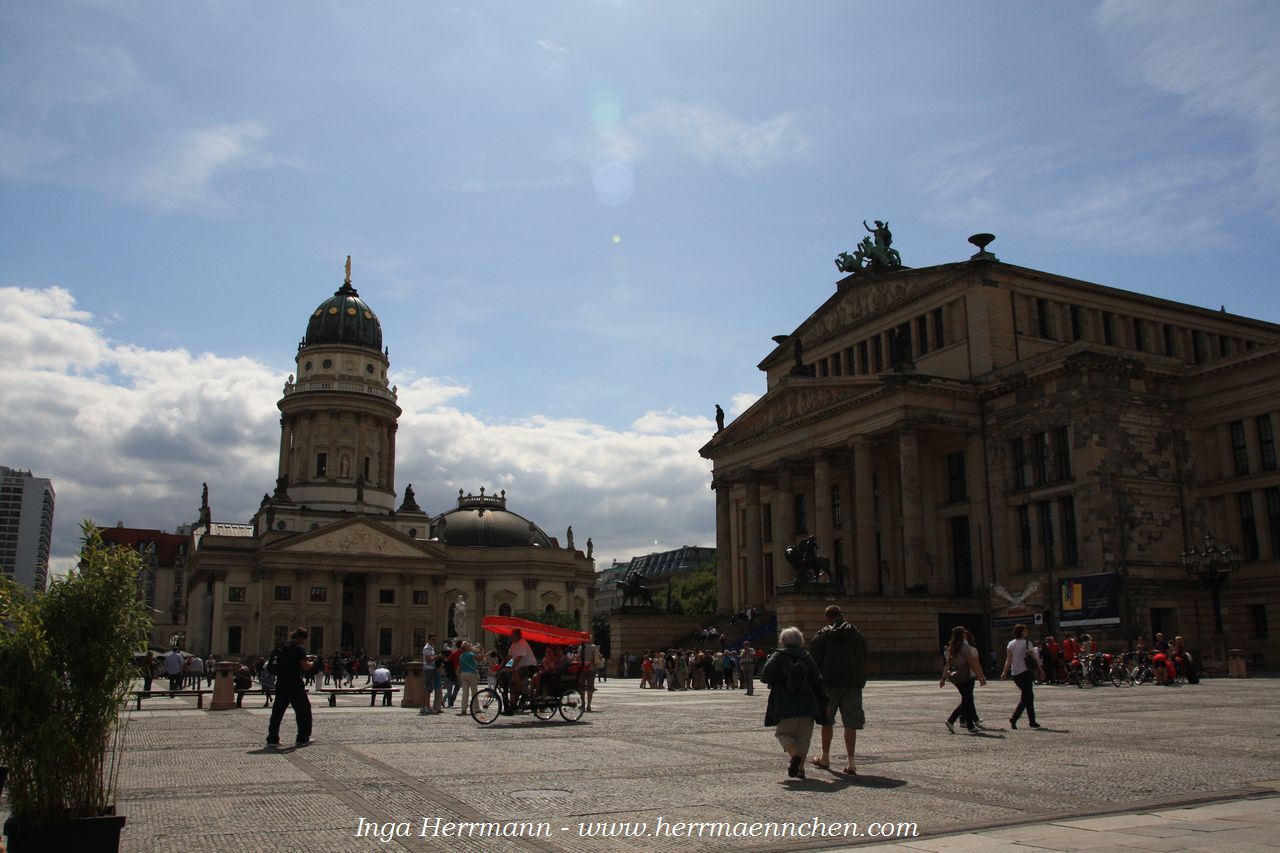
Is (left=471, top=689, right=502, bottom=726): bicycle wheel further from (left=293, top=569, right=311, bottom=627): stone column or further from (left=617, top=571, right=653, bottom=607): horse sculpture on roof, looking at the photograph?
(left=293, top=569, right=311, bottom=627): stone column

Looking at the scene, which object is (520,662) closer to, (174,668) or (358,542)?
(174,668)

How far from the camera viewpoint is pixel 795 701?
1232cm

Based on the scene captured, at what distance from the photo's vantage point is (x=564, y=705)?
2227 centimetres

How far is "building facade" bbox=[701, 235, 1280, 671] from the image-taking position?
45.3m

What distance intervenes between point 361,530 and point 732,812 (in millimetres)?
94876

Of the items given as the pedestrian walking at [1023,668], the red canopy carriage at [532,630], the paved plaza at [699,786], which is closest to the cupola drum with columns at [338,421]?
the red canopy carriage at [532,630]

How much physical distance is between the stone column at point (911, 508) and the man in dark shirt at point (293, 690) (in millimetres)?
36309

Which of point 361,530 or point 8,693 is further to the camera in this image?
point 361,530

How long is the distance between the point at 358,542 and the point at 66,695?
3796 inches

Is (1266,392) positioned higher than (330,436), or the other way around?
(330,436)

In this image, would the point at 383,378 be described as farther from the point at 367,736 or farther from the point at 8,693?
the point at 8,693

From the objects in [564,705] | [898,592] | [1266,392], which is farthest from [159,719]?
[1266,392]

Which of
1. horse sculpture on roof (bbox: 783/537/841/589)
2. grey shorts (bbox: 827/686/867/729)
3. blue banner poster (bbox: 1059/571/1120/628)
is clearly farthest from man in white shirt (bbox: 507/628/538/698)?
blue banner poster (bbox: 1059/571/1120/628)

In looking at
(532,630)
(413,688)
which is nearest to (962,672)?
(532,630)
